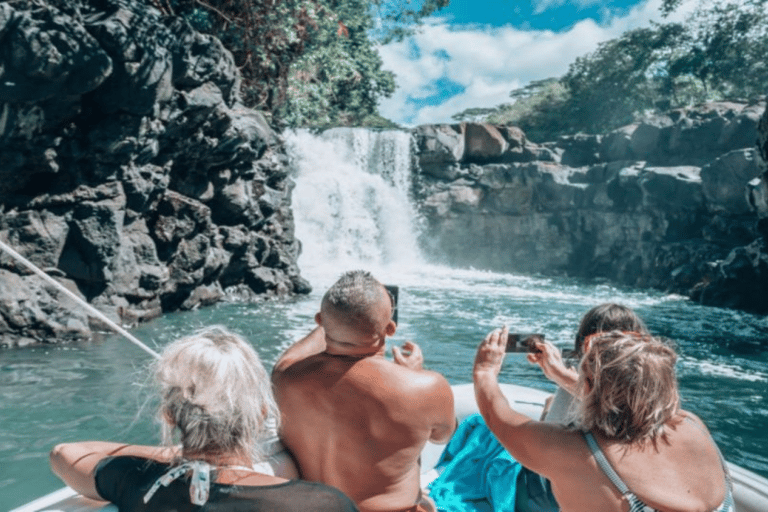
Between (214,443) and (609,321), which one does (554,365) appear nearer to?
(609,321)

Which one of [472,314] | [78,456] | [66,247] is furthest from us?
[472,314]

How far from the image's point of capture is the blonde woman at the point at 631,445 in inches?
64.8

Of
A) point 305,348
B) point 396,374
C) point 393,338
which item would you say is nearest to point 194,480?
point 396,374

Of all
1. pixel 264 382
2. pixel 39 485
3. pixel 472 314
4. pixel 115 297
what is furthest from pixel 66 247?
pixel 264 382

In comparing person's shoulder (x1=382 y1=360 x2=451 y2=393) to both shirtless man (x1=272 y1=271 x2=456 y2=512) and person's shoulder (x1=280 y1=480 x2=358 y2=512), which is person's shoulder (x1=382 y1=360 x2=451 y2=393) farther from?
person's shoulder (x1=280 y1=480 x2=358 y2=512)

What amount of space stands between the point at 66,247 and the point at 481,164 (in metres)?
21.0

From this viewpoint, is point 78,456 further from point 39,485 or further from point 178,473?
point 39,485

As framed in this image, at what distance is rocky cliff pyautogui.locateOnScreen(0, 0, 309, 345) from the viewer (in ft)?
27.7

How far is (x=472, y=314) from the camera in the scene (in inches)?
560

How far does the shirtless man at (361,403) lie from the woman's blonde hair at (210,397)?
43cm

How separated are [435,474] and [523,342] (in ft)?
4.75

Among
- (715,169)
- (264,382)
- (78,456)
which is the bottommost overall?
(78,456)

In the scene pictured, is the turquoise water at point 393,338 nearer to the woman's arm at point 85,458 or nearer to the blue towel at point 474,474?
the woman's arm at point 85,458

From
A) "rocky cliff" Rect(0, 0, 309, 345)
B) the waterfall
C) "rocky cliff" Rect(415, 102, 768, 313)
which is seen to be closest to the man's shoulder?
"rocky cliff" Rect(0, 0, 309, 345)
